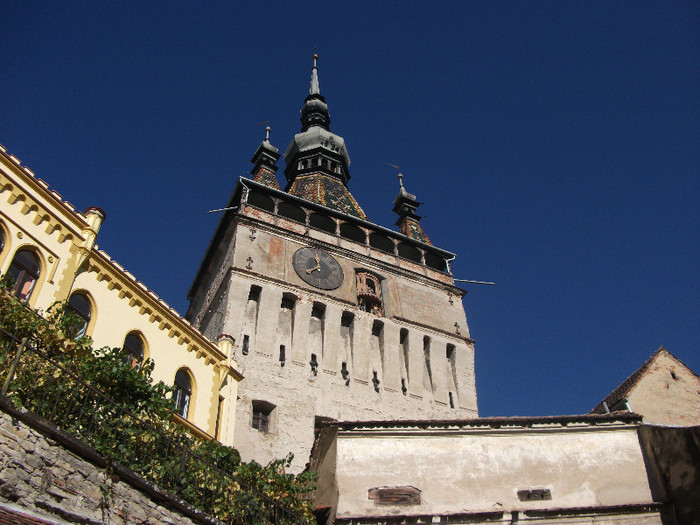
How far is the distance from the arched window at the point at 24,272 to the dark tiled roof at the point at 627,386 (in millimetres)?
14619

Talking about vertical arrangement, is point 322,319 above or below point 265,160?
below

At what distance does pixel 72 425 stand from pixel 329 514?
16.9 ft

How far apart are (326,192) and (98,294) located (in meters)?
23.7

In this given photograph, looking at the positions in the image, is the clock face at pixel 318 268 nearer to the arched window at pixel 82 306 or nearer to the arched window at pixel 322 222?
the arched window at pixel 322 222

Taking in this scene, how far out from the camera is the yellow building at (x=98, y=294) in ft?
42.2

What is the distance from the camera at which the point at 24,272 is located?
12805mm

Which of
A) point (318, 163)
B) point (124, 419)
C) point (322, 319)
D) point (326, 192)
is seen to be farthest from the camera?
point (318, 163)

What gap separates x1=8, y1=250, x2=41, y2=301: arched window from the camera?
12546mm

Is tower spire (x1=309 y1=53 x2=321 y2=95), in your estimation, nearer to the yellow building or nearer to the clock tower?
the clock tower

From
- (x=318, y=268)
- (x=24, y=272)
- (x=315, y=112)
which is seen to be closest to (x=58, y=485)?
(x=24, y=272)

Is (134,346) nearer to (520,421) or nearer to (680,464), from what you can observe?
(520,421)

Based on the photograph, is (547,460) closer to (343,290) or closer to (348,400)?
(348,400)

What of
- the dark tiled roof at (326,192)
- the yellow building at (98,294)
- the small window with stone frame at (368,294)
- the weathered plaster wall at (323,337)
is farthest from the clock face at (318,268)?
the yellow building at (98,294)

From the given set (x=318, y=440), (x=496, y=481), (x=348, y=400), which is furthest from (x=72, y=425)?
(x=348, y=400)
